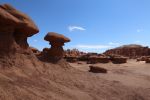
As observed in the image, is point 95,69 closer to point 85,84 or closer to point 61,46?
point 61,46

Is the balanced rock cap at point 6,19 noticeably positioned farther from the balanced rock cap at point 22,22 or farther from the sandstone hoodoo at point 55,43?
the sandstone hoodoo at point 55,43

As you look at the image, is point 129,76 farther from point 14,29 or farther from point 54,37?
point 14,29

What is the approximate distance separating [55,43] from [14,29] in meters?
5.17

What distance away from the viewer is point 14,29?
34.5 feet

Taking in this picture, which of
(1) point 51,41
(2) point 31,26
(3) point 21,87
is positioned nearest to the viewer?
(3) point 21,87

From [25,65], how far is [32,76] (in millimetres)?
768

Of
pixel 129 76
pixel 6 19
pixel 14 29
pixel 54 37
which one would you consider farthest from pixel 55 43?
pixel 129 76

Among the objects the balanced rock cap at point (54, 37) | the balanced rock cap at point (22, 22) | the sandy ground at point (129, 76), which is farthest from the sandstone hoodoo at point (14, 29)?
the sandy ground at point (129, 76)

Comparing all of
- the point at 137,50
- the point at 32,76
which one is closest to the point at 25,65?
the point at 32,76

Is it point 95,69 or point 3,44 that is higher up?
point 3,44

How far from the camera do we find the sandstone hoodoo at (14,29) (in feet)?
31.1

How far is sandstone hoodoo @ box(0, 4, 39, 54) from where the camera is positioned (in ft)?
31.1

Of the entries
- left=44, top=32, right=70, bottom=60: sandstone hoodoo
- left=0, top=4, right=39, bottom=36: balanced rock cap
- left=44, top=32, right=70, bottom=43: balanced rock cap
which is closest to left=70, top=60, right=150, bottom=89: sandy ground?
left=44, top=32, right=70, bottom=60: sandstone hoodoo

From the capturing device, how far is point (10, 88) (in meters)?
7.23
